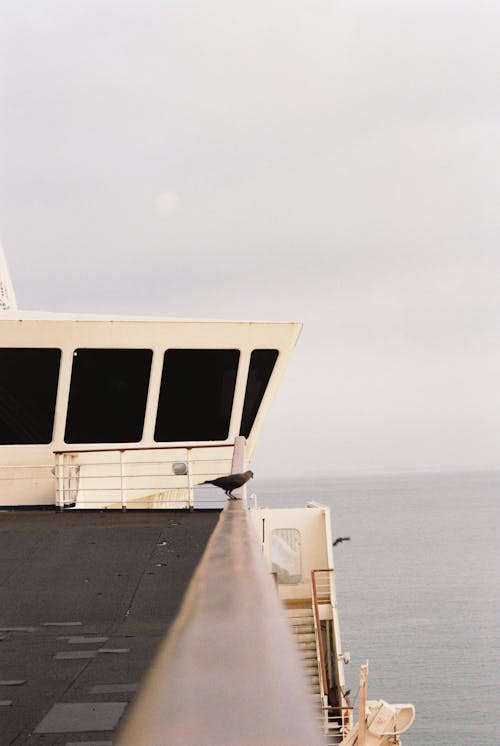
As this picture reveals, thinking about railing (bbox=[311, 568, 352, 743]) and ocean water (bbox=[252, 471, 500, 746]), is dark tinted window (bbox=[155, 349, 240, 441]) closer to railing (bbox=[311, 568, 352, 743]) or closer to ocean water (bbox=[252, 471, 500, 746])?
railing (bbox=[311, 568, 352, 743])

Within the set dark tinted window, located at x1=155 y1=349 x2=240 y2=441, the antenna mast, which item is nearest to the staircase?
dark tinted window, located at x1=155 y1=349 x2=240 y2=441

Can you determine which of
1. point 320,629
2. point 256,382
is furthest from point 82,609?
point 320,629

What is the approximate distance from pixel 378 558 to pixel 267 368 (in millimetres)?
131748

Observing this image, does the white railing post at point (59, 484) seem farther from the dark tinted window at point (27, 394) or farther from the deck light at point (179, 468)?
the deck light at point (179, 468)

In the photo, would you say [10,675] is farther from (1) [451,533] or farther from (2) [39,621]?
(1) [451,533]

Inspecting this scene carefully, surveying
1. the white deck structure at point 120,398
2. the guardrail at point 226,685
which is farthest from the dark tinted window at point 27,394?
the guardrail at point 226,685

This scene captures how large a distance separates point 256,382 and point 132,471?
2.58 metres

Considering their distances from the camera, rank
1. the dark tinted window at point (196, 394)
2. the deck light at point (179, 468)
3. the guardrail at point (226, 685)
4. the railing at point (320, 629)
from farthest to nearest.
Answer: the railing at point (320, 629)
the dark tinted window at point (196, 394)
the deck light at point (179, 468)
the guardrail at point (226, 685)

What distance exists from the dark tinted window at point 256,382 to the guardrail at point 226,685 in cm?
1400

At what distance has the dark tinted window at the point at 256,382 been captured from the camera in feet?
51.2

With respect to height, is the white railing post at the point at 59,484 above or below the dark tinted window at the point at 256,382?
below

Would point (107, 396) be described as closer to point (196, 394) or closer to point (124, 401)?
point (124, 401)

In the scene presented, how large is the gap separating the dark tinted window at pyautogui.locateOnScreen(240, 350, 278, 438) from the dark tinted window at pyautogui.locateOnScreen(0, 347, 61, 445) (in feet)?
10.5

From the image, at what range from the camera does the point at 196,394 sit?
1547cm
